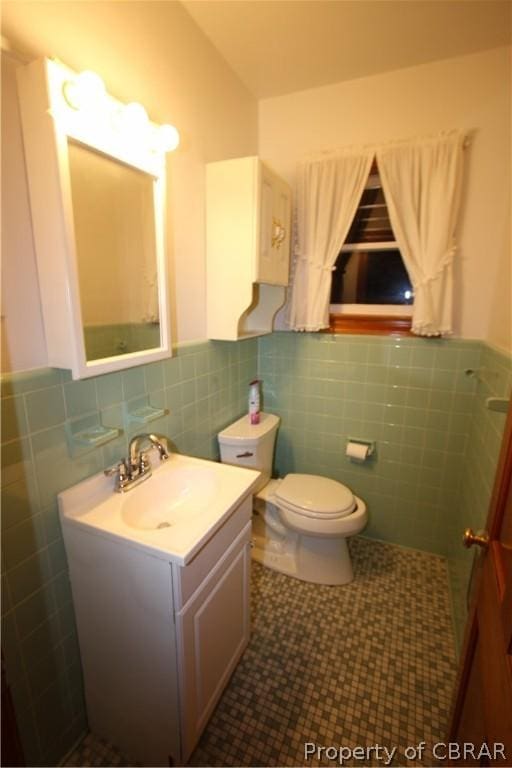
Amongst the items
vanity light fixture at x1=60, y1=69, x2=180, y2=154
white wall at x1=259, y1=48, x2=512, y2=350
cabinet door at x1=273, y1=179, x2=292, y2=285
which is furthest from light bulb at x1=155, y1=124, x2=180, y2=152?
white wall at x1=259, y1=48, x2=512, y2=350

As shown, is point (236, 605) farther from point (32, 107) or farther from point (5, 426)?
point (32, 107)

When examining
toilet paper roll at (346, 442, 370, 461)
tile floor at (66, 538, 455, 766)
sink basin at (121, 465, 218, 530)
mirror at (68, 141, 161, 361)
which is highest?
mirror at (68, 141, 161, 361)

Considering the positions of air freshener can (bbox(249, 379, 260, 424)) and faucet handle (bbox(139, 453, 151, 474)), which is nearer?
faucet handle (bbox(139, 453, 151, 474))

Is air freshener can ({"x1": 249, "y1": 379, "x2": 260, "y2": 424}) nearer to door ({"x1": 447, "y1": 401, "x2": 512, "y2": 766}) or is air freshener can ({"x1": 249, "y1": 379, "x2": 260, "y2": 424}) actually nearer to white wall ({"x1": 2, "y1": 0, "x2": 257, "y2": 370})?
white wall ({"x1": 2, "y1": 0, "x2": 257, "y2": 370})

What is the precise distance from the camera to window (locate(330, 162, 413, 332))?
192 centimetres

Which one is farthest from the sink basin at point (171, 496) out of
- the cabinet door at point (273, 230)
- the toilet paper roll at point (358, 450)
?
the toilet paper roll at point (358, 450)

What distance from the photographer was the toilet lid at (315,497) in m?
1.78

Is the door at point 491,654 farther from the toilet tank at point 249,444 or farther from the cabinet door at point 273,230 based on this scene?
the cabinet door at point 273,230

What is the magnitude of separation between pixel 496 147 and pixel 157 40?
1519 mm

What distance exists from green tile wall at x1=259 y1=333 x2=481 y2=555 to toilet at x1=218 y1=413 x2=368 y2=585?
27cm

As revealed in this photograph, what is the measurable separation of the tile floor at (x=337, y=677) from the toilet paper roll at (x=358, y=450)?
64cm

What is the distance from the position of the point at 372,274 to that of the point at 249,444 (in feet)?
3.91

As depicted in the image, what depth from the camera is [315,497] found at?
1.86 m

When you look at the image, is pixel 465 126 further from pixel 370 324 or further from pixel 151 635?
pixel 151 635
